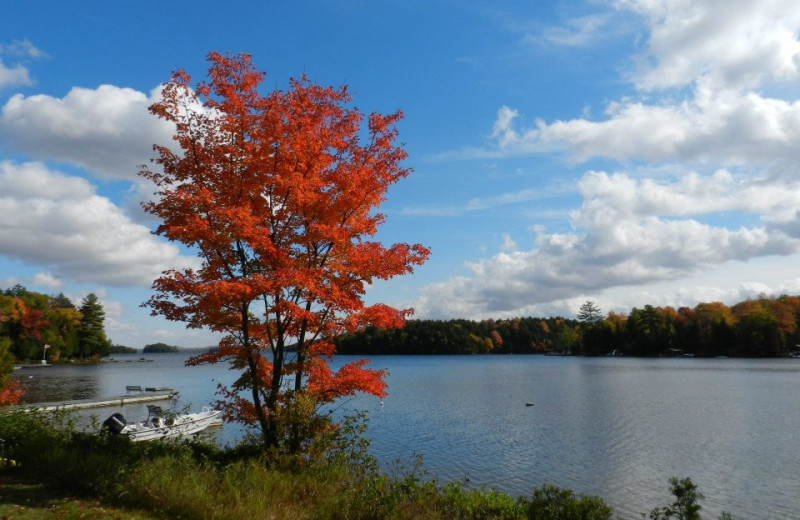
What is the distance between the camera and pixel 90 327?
126 m

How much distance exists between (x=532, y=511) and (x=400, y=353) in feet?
580

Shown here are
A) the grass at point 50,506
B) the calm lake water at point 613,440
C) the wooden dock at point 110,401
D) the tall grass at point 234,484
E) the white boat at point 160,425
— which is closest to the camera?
the grass at point 50,506

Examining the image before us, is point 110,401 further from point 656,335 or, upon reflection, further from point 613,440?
point 656,335

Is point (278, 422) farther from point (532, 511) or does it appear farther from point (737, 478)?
point (737, 478)

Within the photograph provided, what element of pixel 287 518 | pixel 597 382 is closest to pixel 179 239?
pixel 287 518

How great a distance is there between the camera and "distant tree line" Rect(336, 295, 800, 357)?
4459 inches

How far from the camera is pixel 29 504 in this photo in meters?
8.02

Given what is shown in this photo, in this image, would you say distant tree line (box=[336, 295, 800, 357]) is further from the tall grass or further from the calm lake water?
the tall grass

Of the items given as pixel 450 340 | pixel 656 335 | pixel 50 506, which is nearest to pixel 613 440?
pixel 50 506

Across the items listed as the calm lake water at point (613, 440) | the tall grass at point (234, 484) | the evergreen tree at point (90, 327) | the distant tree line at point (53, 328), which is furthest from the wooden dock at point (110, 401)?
the evergreen tree at point (90, 327)

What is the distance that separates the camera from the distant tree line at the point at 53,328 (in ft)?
330

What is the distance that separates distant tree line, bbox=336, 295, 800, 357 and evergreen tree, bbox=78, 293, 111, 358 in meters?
63.2

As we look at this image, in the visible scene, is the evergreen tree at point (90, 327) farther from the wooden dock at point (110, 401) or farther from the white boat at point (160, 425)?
the white boat at point (160, 425)

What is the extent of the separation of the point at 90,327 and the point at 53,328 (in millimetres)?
12180
